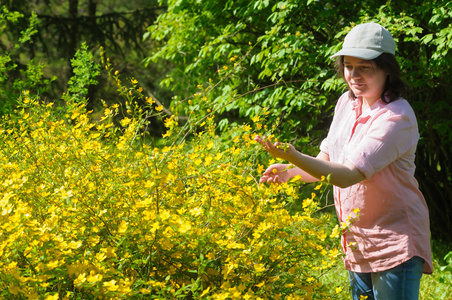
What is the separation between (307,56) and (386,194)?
2766mm

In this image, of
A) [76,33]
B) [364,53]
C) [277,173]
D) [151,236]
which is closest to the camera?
[151,236]

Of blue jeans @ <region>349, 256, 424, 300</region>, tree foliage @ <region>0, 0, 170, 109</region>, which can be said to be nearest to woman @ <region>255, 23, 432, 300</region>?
blue jeans @ <region>349, 256, 424, 300</region>

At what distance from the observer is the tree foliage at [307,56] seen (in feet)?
13.6

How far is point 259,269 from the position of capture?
161 centimetres

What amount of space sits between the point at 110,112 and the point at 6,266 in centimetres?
98

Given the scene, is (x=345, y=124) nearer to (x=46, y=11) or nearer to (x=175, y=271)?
(x=175, y=271)

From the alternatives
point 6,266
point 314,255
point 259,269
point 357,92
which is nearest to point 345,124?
point 357,92

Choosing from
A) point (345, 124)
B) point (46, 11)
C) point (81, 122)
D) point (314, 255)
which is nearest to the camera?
point (314, 255)

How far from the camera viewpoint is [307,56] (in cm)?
450

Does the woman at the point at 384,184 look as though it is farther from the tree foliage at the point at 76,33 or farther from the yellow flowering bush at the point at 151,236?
the tree foliage at the point at 76,33

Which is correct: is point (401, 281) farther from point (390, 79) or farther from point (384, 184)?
point (390, 79)

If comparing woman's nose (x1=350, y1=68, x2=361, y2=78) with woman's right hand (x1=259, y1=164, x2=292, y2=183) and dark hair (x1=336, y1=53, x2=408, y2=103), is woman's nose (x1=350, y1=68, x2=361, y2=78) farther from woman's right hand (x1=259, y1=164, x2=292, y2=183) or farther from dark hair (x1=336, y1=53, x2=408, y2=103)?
woman's right hand (x1=259, y1=164, x2=292, y2=183)

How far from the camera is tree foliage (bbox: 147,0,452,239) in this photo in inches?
163

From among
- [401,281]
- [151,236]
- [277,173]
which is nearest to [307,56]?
[277,173]
